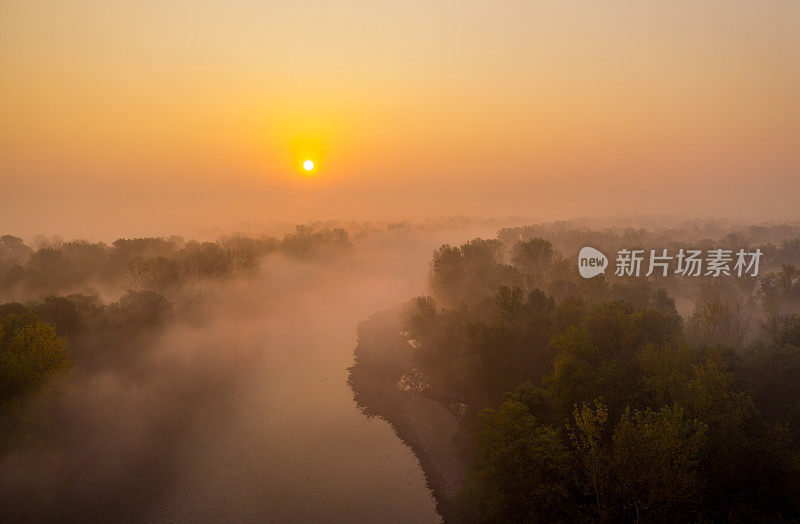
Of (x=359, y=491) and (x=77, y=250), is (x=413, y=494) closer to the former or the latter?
(x=359, y=491)

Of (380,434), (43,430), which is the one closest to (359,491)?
(380,434)

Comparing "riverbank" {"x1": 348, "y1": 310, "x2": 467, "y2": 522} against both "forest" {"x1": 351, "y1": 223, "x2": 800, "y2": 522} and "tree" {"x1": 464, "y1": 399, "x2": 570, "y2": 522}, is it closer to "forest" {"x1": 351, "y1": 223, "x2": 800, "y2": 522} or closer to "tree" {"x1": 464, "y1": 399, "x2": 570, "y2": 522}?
"forest" {"x1": 351, "y1": 223, "x2": 800, "y2": 522}

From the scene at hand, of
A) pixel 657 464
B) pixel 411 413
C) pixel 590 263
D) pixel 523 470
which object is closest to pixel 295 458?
pixel 411 413

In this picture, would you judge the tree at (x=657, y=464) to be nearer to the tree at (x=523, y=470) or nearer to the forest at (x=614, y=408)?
the forest at (x=614, y=408)

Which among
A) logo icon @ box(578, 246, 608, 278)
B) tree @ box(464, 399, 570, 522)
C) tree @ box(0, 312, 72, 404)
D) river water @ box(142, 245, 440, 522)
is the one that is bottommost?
river water @ box(142, 245, 440, 522)

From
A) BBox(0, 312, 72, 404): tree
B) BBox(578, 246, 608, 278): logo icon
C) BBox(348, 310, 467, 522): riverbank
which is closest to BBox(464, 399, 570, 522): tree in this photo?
BBox(348, 310, 467, 522): riverbank

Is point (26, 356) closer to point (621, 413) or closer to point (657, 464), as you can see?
point (657, 464)
